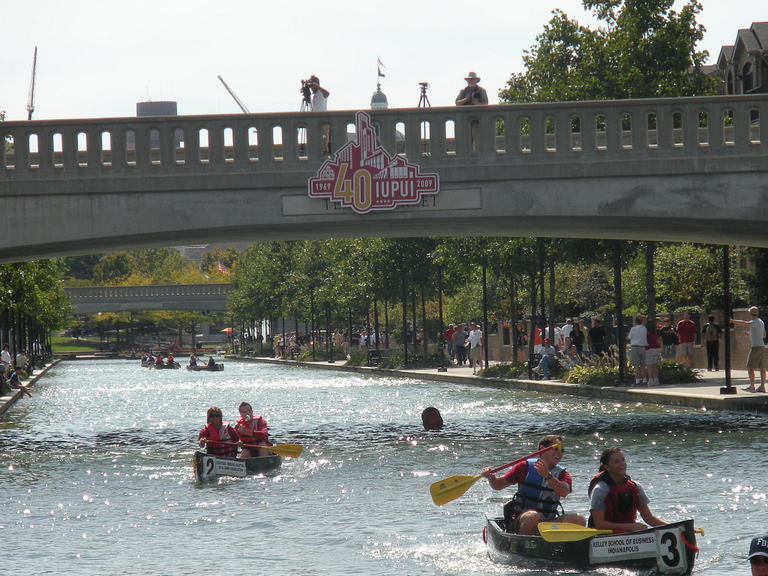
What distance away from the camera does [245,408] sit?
20.3m

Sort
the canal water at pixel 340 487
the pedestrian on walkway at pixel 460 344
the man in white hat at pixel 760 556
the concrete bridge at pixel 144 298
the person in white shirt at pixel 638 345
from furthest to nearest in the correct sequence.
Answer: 1. the concrete bridge at pixel 144 298
2. the pedestrian on walkway at pixel 460 344
3. the person in white shirt at pixel 638 345
4. the canal water at pixel 340 487
5. the man in white hat at pixel 760 556

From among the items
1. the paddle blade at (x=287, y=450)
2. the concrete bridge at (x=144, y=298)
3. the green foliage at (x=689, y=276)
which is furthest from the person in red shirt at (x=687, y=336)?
the concrete bridge at (x=144, y=298)

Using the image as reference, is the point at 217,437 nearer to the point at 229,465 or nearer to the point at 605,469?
the point at 229,465

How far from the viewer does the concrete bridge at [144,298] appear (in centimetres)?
10919

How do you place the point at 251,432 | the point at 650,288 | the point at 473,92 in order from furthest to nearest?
the point at 650,288, the point at 473,92, the point at 251,432

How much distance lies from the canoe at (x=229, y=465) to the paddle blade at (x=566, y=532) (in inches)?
341

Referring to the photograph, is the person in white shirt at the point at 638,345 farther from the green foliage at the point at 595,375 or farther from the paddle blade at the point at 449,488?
the paddle blade at the point at 449,488

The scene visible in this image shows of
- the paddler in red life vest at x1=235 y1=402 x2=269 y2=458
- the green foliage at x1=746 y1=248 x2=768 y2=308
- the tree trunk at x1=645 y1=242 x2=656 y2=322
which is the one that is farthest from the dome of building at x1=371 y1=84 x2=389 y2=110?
the paddler in red life vest at x1=235 y1=402 x2=269 y2=458

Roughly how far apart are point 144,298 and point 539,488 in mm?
101505

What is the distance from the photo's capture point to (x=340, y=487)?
59.1 feet

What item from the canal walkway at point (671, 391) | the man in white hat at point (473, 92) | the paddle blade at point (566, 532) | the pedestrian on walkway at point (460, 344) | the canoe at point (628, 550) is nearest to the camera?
the canoe at point (628, 550)

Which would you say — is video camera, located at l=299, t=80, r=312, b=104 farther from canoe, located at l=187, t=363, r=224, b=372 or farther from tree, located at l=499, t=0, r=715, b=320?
canoe, located at l=187, t=363, r=224, b=372

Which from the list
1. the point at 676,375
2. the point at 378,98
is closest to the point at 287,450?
the point at 676,375

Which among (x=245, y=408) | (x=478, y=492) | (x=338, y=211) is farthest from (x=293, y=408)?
(x=478, y=492)
